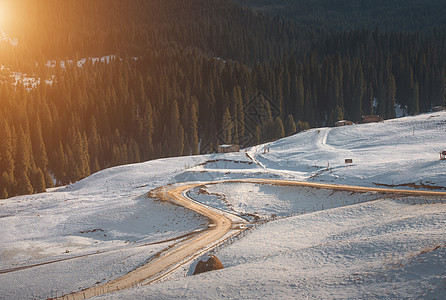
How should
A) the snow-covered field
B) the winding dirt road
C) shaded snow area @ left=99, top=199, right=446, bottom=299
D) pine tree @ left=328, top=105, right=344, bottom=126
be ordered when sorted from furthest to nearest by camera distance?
pine tree @ left=328, top=105, right=344, bottom=126, the winding dirt road, the snow-covered field, shaded snow area @ left=99, top=199, right=446, bottom=299

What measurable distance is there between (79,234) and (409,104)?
101 metres

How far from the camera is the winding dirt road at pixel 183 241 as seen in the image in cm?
2014

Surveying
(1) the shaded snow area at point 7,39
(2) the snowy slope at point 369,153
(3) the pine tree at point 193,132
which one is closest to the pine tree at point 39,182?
(3) the pine tree at point 193,132

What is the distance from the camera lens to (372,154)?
52281mm

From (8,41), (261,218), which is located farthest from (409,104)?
(8,41)

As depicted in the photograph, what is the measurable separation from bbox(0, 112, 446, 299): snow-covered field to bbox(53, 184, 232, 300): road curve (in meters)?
1.09

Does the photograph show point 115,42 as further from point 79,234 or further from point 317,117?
point 79,234

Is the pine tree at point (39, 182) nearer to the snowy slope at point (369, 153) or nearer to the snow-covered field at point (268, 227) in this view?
the snow-covered field at point (268, 227)

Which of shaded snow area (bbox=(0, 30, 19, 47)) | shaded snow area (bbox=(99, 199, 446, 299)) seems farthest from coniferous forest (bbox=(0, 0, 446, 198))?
shaded snow area (bbox=(99, 199, 446, 299))

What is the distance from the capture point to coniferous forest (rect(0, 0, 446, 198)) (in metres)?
85.4

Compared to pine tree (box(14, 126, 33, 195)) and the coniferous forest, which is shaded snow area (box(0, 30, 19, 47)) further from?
pine tree (box(14, 126, 33, 195))

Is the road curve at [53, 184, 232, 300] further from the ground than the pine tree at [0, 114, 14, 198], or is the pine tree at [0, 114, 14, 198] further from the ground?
the pine tree at [0, 114, 14, 198]

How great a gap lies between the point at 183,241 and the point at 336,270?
14.1 metres

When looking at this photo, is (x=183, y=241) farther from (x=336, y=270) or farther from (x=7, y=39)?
(x=7, y=39)
